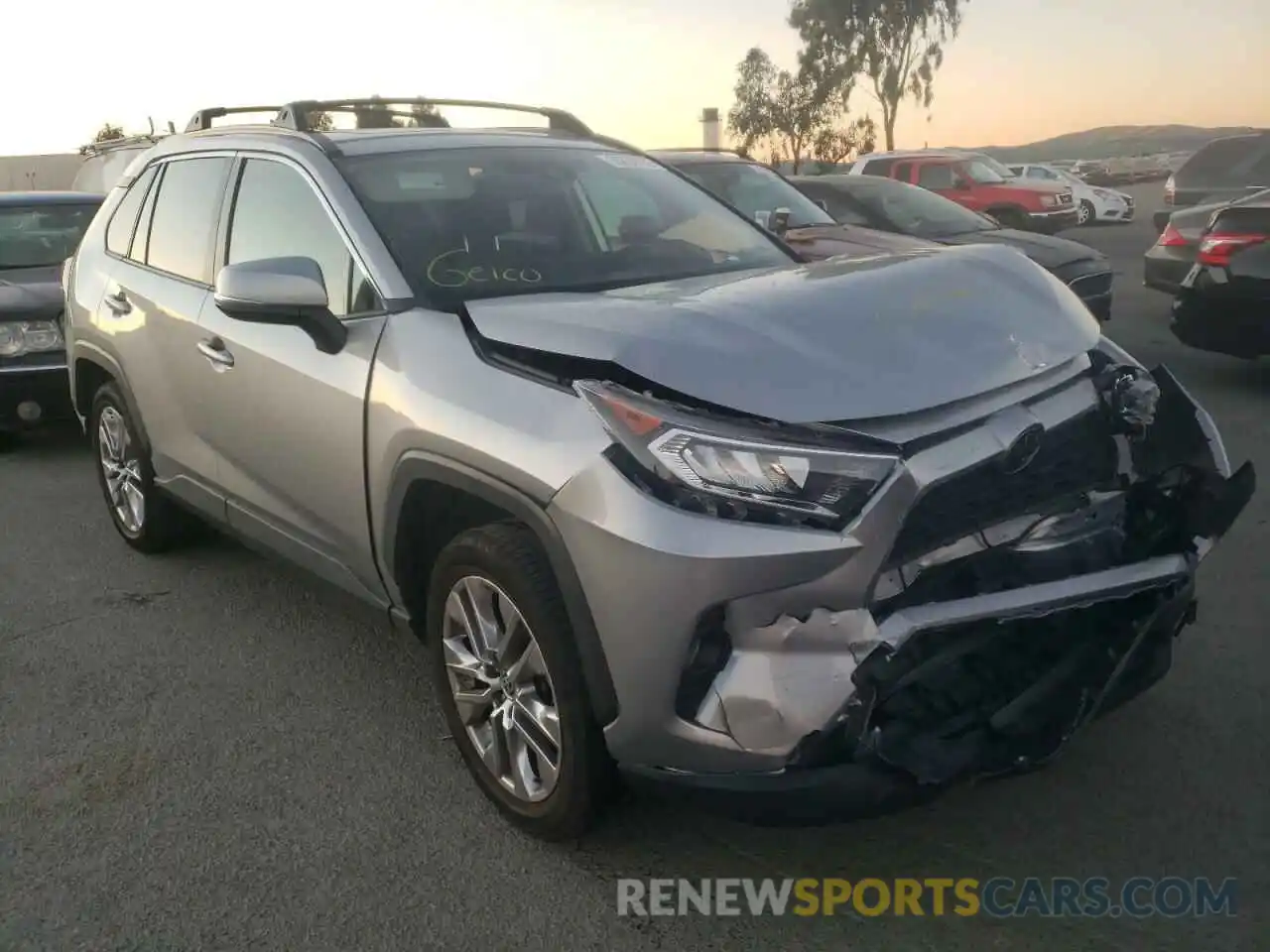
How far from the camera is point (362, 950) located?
2572mm

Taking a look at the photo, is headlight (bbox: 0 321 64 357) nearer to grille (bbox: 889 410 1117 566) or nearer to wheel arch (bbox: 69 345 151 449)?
wheel arch (bbox: 69 345 151 449)

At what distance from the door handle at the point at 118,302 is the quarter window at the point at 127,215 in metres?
0.22

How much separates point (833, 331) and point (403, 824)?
1.69 meters

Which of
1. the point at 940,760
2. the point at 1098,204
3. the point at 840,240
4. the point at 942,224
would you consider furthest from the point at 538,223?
A: the point at 1098,204

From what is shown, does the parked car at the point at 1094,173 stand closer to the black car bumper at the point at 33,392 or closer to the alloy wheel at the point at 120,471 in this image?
the black car bumper at the point at 33,392

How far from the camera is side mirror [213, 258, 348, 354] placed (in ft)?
10.2

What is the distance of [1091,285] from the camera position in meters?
8.62

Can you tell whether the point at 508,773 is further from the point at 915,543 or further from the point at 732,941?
the point at 915,543

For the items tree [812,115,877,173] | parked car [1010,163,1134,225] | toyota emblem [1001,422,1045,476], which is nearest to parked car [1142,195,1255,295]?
toyota emblem [1001,422,1045,476]

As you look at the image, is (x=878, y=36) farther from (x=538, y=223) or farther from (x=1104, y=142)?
(x=1104, y=142)

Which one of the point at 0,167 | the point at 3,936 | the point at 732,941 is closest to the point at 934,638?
the point at 732,941

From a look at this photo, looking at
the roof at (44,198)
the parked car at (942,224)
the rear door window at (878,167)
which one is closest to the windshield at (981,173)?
the rear door window at (878,167)

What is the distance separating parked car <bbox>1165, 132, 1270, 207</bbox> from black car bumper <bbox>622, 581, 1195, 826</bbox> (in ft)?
44.1

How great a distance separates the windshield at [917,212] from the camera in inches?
378
